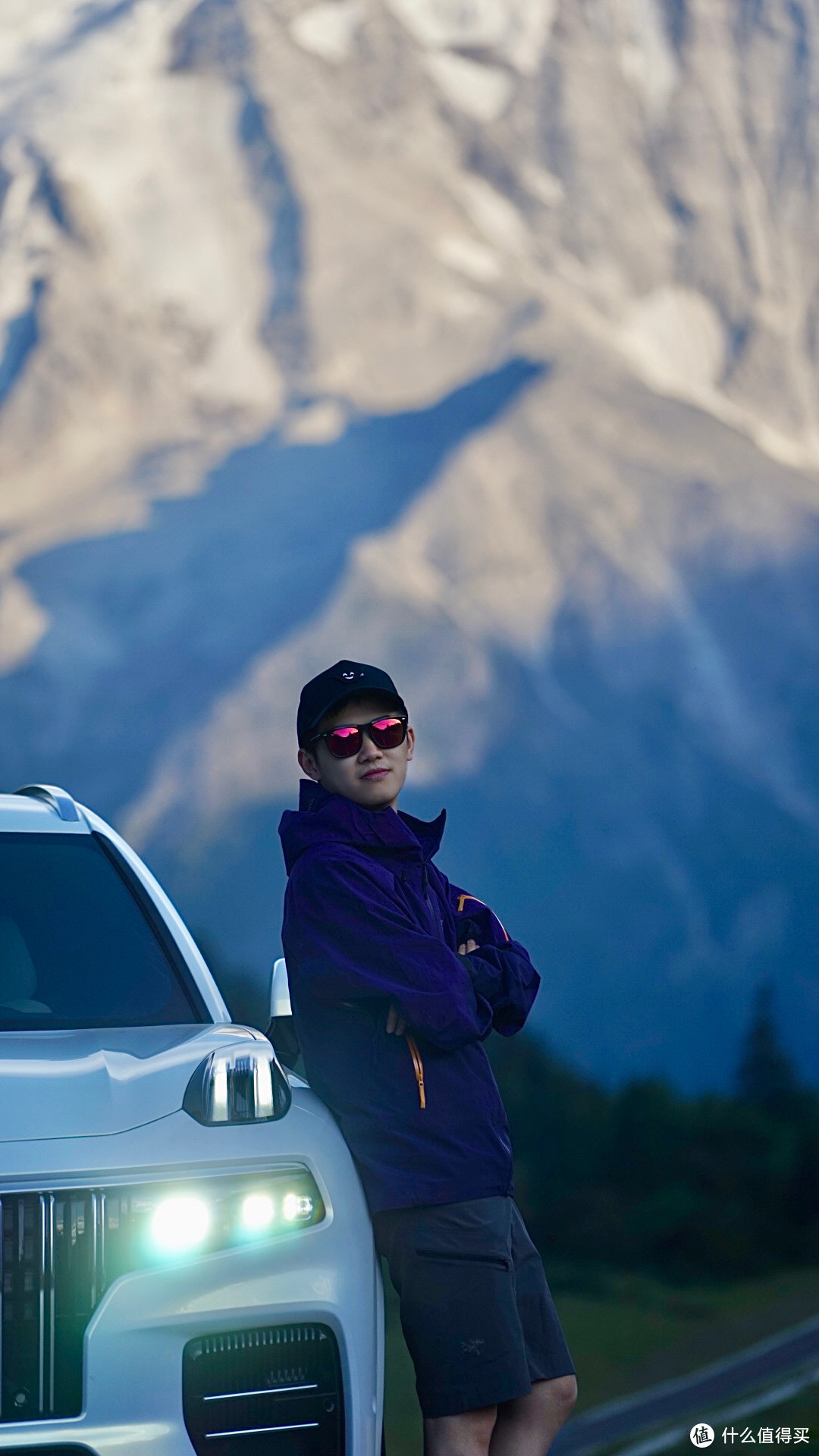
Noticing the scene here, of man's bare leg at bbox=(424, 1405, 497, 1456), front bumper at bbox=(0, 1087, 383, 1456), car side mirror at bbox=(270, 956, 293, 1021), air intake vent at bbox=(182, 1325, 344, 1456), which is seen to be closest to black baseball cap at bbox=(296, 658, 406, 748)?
car side mirror at bbox=(270, 956, 293, 1021)

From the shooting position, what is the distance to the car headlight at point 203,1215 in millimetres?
2408

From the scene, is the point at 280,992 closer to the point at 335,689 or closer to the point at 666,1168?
the point at 335,689

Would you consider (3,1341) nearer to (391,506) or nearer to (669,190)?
(391,506)

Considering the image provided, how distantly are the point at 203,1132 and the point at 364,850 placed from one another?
0.58 m

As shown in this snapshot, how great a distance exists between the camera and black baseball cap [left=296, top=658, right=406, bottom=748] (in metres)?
2.91

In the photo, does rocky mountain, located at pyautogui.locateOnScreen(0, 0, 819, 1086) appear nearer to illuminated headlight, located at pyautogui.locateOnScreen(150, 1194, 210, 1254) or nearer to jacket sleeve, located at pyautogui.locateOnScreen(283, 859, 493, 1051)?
jacket sleeve, located at pyautogui.locateOnScreen(283, 859, 493, 1051)

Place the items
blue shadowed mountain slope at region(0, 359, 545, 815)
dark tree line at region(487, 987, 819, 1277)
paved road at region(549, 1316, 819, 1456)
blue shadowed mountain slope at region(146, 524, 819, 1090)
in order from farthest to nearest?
blue shadowed mountain slope at region(0, 359, 545, 815)
blue shadowed mountain slope at region(146, 524, 819, 1090)
dark tree line at region(487, 987, 819, 1277)
paved road at region(549, 1316, 819, 1456)

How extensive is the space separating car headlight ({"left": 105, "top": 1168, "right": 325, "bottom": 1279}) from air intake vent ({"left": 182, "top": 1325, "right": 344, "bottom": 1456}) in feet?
0.47

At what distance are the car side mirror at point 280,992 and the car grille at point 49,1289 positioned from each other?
0.75 meters

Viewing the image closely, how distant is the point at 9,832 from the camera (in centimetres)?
358

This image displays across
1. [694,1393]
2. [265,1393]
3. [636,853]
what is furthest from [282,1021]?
[636,853]

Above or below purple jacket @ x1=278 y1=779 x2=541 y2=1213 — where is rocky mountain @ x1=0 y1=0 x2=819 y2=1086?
above

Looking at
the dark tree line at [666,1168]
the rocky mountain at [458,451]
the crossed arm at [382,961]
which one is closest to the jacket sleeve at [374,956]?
the crossed arm at [382,961]

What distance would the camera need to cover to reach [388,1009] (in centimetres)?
268
